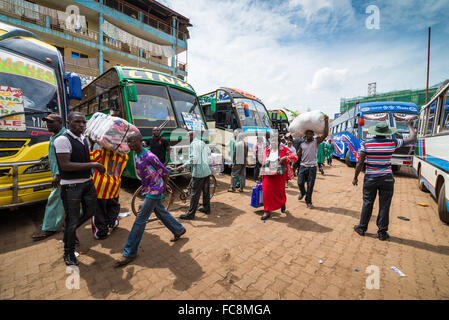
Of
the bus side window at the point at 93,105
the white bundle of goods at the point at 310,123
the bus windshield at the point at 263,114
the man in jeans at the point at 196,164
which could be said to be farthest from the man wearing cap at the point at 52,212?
the bus windshield at the point at 263,114

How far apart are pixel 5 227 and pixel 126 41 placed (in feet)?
55.2

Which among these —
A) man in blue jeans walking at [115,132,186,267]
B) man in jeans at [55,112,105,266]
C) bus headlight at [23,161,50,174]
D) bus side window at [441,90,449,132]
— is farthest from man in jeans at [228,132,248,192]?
bus side window at [441,90,449,132]

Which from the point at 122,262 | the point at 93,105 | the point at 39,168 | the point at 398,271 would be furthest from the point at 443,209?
the point at 93,105

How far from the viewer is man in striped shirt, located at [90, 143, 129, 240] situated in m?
3.35

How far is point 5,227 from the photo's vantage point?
3.68 meters

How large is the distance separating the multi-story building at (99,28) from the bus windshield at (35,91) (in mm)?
12104

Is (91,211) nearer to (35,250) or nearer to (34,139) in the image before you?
(35,250)

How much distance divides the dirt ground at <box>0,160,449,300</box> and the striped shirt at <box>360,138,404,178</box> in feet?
4.14

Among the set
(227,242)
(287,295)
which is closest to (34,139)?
(227,242)

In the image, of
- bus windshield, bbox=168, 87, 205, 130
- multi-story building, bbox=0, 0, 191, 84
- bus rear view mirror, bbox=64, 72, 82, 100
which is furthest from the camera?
multi-story building, bbox=0, 0, 191, 84

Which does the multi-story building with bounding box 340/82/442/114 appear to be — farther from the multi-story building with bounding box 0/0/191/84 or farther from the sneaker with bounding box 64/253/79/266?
the sneaker with bounding box 64/253/79/266

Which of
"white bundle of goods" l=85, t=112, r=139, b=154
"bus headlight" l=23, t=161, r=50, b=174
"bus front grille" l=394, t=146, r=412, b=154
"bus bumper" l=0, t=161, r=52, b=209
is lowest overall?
"bus bumper" l=0, t=161, r=52, b=209

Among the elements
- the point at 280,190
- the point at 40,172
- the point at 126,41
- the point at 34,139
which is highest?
the point at 126,41

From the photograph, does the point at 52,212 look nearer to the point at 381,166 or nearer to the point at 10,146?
the point at 10,146
